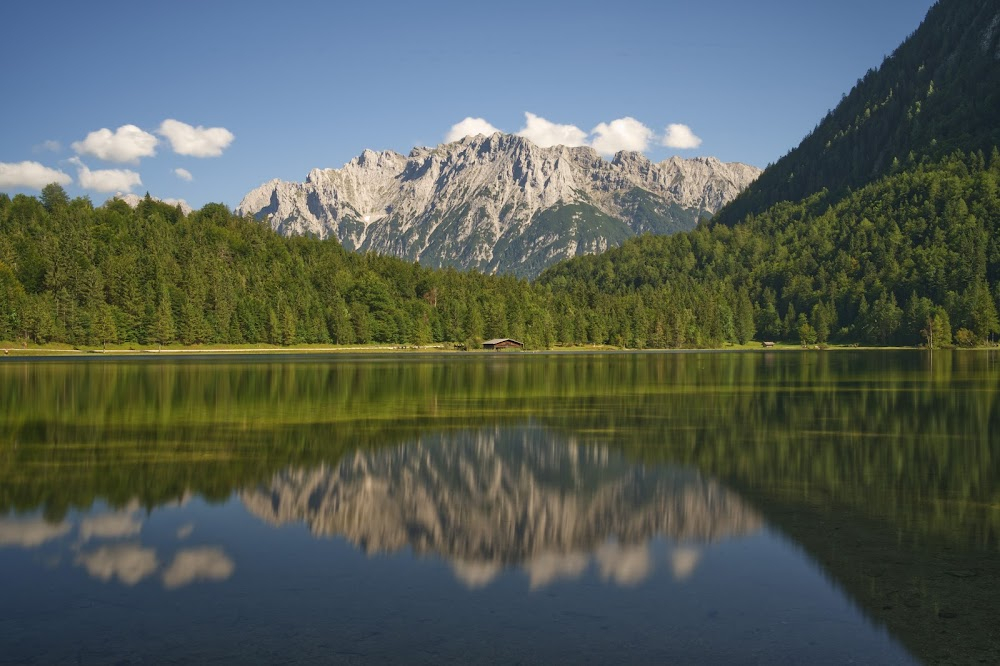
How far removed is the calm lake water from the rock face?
0.13 metres

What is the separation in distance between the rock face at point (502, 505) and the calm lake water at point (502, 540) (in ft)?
0.42

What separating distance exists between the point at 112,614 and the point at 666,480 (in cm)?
1802

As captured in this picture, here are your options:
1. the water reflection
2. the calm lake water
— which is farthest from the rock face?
the water reflection

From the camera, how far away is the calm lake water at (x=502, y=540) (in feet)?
46.0

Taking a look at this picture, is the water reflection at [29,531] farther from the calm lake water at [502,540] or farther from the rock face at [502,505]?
the rock face at [502,505]

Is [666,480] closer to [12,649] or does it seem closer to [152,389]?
[12,649]

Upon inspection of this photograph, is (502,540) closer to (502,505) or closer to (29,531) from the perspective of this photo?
(502,505)

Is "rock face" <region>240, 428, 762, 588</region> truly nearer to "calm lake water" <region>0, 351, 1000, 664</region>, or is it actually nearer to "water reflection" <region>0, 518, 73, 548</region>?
"calm lake water" <region>0, 351, 1000, 664</region>

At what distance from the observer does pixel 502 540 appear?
68.0 feet

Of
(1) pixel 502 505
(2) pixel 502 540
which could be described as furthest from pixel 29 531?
(1) pixel 502 505

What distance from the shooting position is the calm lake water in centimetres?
1401

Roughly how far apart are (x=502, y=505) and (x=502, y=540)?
3.84m

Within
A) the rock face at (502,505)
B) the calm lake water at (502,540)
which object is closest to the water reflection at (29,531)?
the calm lake water at (502,540)

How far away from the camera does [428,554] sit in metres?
19.5
